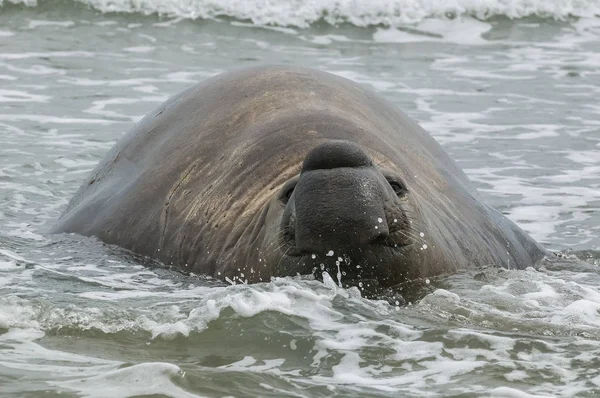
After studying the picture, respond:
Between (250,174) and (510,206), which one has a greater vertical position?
(250,174)

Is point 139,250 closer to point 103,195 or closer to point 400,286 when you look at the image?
point 103,195

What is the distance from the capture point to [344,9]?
1914cm

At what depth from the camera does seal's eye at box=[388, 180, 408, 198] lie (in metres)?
5.46

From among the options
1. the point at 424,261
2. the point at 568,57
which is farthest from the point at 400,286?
the point at 568,57

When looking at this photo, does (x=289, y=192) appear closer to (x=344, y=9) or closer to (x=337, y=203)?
(x=337, y=203)

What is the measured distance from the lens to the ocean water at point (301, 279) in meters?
4.63

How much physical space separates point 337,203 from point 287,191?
0.41 meters

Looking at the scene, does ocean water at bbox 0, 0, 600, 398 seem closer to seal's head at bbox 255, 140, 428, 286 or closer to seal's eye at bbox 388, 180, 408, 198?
seal's head at bbox 255, 140, 428, 286

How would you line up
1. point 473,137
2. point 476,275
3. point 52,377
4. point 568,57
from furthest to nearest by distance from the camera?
1. point 568,57
2. point 473,137
3. point 476,275
4. point 52,377

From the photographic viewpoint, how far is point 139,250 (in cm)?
650

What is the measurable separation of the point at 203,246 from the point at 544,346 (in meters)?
1.88

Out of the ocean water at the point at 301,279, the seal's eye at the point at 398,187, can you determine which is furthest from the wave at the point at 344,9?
the seal's eye at the point at 398,187

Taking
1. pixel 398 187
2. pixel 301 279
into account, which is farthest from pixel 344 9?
pixel 301 279

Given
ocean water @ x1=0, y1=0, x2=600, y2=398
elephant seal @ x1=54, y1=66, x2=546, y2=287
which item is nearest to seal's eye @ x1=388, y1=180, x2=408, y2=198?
elephant seal @ x1=54, y1=66, x2=546, y2=287
